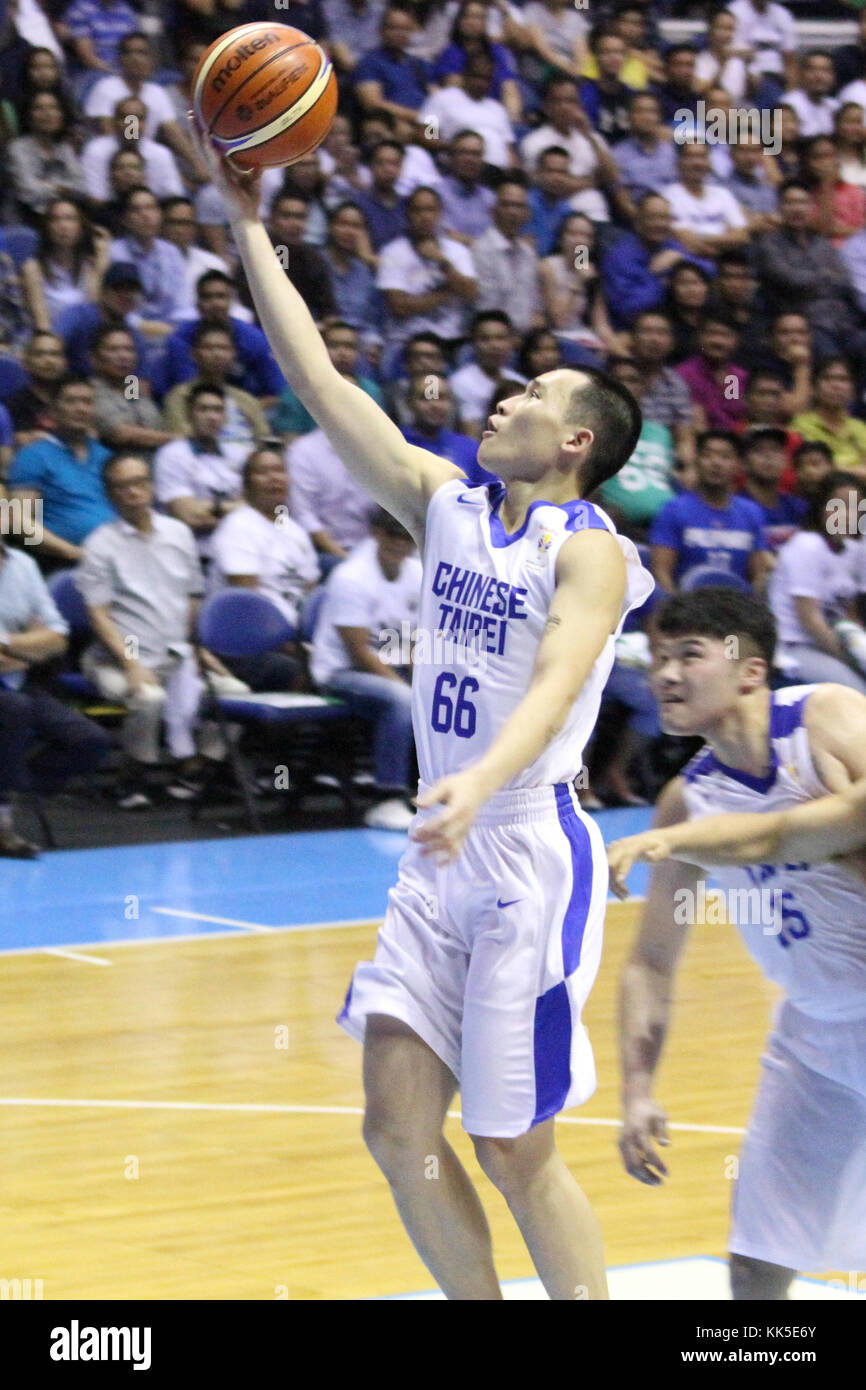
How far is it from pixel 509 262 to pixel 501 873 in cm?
889

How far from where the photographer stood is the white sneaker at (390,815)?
10109mm

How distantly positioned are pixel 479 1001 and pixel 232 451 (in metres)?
7.11

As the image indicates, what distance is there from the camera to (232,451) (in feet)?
34.0

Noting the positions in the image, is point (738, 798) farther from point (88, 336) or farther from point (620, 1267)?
point (88, 336)

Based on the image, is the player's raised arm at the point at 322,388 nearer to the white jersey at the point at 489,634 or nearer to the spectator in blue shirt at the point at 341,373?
the white jersey at the point at 489,634

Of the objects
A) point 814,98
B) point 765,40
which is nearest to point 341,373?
point 814,98

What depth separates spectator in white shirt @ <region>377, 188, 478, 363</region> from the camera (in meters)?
11.6

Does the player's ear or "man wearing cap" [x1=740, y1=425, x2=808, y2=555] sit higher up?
the player's ear

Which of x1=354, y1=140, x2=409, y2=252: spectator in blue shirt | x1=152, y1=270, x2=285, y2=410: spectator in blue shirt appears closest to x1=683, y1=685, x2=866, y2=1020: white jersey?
x1=152, y1=270, x2=285, y2=410: spectator in blue shirt

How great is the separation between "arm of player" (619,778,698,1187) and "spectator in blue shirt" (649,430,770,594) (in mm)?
6935

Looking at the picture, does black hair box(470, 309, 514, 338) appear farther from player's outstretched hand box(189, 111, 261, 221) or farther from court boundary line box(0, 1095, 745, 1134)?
player's outstretched hand box(189, 111, 261, 221)

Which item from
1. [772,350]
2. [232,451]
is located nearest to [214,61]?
[232,451]

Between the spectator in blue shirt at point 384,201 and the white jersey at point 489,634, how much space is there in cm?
836

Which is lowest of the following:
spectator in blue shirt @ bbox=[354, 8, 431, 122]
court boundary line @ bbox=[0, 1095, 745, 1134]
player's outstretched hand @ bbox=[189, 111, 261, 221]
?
court boundary line @ bbox=[0, 1095, 745, 1134]
